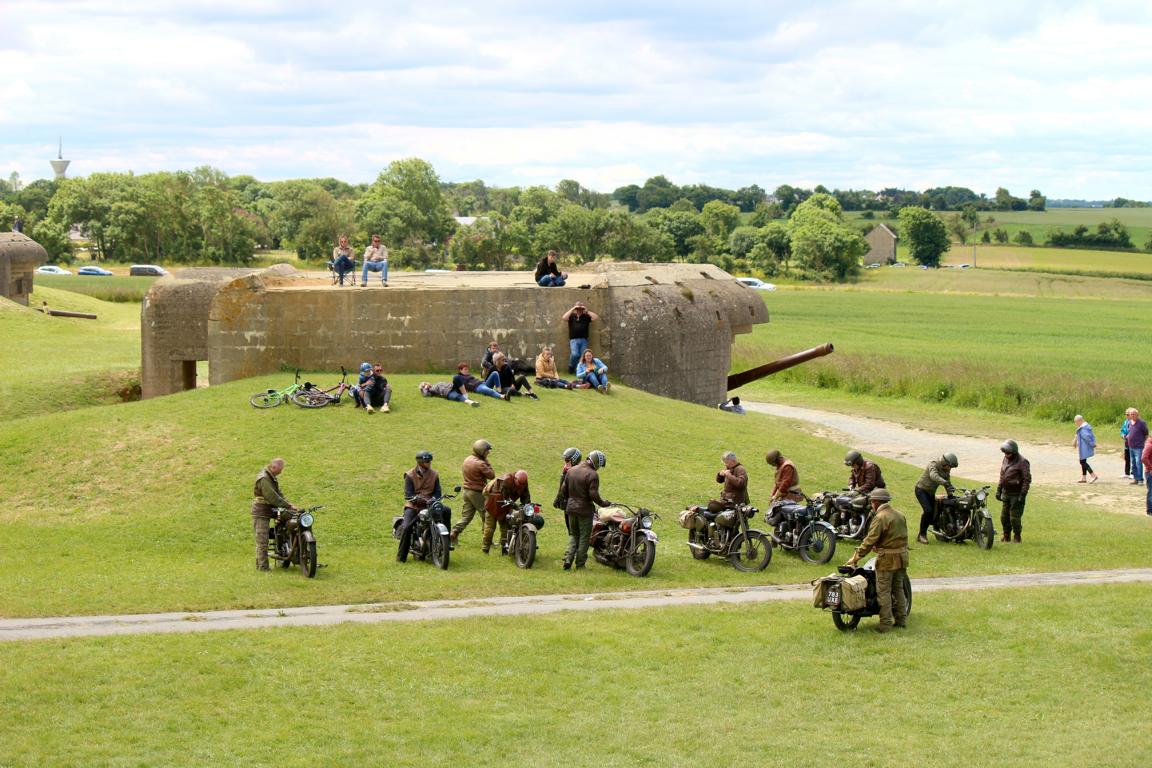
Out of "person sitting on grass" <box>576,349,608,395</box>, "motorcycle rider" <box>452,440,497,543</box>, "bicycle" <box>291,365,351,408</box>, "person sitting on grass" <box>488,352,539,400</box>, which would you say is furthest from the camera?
"person sitting on grass" <box>576,349,608,395</box>

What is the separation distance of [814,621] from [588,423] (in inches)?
413

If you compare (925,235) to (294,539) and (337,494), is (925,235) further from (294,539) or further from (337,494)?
(294,539)

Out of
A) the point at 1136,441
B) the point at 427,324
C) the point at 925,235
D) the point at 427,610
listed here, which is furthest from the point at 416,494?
the point at 925,235

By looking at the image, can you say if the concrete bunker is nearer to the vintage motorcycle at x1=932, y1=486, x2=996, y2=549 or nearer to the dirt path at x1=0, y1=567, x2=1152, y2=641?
the vintage motorcycle at x1=932, y1=486, x2=996, y2=549

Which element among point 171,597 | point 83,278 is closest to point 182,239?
point 83,278

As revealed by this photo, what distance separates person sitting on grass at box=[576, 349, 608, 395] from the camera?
28.5m

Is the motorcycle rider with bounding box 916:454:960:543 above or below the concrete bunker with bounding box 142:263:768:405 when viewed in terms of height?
below

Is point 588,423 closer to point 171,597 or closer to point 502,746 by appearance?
point 171,597

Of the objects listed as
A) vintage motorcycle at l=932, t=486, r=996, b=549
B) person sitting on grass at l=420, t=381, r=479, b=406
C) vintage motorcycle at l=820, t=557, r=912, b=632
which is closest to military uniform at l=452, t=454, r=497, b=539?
vintage motorcycle at l=820, t=557, r=912, b=632

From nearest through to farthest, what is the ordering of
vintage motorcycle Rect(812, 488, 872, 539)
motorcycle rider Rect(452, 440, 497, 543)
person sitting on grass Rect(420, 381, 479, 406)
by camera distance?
motorcycle rider Rect(452, 440, 497, 543), vintage motorcycle Rect(812, 488, 872, 539), person sitting on grass Rect(420, 381, 479, 406)

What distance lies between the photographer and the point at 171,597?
1641 cm

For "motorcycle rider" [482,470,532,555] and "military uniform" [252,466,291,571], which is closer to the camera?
"military uniform" [252,466,291,571]

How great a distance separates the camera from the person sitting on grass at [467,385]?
84.9 feet

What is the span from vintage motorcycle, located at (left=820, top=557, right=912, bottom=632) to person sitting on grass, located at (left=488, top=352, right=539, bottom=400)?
1196 cm
